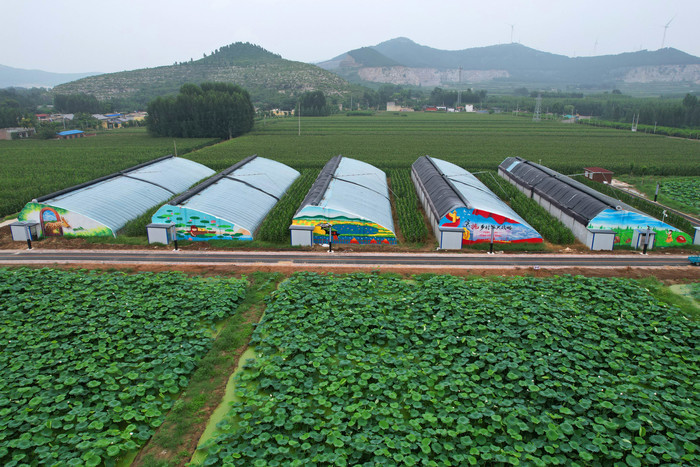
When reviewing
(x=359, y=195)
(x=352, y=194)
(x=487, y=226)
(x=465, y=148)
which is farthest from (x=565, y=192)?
(x=465, y=148)

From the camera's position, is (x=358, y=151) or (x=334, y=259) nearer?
(x=334, y=259)

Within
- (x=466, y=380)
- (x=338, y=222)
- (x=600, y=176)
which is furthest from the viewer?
(x=600, y=176)

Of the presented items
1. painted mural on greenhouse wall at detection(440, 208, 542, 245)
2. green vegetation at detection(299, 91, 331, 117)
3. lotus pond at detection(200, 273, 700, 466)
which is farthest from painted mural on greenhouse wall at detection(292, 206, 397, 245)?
green vegetation at detection(299, 91, 331, 117)

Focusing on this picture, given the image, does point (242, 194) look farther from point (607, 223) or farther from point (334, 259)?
point (607, 223)

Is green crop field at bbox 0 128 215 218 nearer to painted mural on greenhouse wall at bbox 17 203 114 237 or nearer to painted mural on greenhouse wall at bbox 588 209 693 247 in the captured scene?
painted mural on greenhouse wall at bbox 17 203 114 237

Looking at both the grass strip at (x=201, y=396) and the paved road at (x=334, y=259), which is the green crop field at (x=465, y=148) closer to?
the paved road at (x=334, y=259)

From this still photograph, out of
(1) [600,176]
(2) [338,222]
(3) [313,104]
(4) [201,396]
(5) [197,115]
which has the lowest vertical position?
(4) [201,396]
